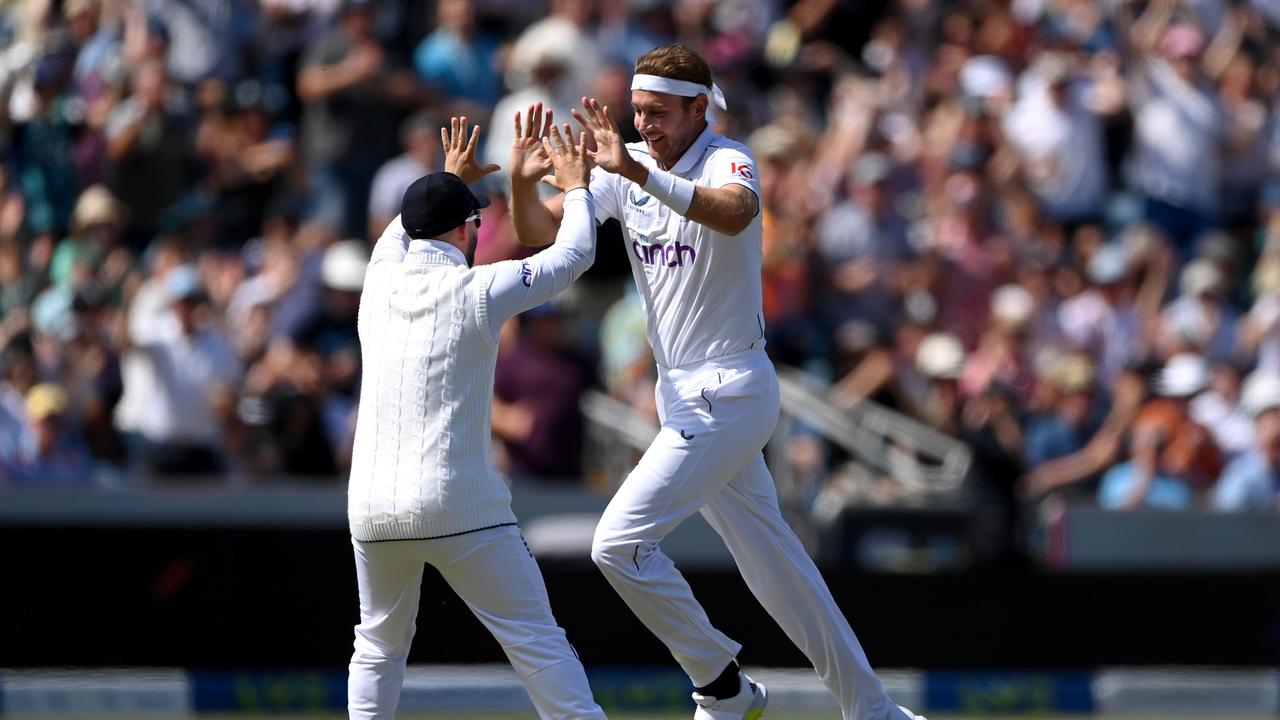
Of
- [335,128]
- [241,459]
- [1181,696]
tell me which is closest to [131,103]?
[335,128]

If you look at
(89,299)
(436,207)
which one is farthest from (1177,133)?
(436,207)

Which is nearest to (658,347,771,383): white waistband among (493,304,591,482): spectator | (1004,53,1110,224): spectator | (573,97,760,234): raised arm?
(573,97,760,234): raised arm

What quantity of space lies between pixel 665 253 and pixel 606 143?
0.56m

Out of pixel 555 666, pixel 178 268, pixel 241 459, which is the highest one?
pixel 555 666

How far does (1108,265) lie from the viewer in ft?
45.5

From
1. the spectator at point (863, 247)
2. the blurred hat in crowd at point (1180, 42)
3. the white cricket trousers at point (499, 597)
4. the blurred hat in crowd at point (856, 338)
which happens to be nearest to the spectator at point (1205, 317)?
the spectator at point (863, 247)

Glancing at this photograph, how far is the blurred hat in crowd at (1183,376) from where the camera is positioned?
12.5 m

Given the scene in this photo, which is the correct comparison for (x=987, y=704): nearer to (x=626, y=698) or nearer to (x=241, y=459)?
(x=626, y=698)

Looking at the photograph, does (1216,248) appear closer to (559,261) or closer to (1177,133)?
(1177,133)

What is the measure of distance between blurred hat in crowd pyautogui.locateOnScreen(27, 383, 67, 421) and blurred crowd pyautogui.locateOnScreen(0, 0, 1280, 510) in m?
0.02

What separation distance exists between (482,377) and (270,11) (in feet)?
28.3

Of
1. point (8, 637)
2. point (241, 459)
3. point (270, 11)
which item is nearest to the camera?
point (8, 637)

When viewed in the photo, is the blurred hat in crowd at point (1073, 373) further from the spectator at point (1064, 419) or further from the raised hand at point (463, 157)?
the raised hand at point (463, 157)

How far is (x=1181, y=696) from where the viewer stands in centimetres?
1059
